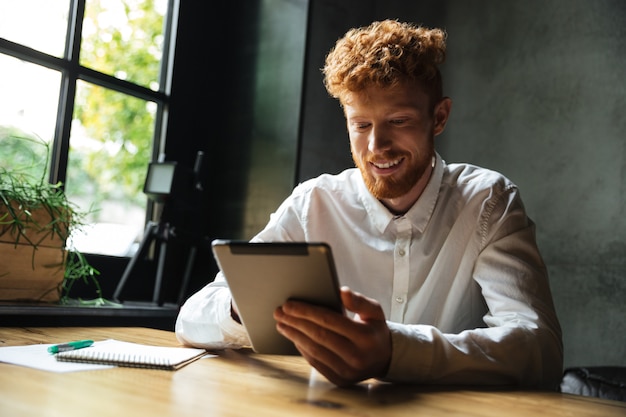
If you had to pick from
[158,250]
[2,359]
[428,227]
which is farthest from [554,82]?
[2,359]

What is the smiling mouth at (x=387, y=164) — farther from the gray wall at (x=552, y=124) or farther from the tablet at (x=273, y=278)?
the gray wall at (x=552, y=124)

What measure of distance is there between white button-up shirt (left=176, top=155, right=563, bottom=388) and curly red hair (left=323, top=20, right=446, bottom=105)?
11.9 inches

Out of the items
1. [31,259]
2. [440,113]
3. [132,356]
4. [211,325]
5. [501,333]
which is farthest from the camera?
[31,259]

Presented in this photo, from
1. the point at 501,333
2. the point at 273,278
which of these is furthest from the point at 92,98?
the point at 501,333

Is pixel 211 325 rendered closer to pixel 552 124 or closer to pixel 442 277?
pixel 442 277

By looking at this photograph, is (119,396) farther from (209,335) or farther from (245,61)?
(245,61)

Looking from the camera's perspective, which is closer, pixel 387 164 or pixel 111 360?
pixel 111 360

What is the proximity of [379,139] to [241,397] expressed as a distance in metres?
0.94

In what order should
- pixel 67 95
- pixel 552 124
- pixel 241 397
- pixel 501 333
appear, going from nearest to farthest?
pixel 241 397 < pixel 501 333 < pixel 67 95 < pixel 552 124

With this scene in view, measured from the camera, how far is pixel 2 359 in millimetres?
1078

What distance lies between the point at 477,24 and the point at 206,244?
2.06 m

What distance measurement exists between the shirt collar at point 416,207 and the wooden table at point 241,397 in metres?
0.64

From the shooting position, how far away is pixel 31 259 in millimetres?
2158

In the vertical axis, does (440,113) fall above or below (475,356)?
above
